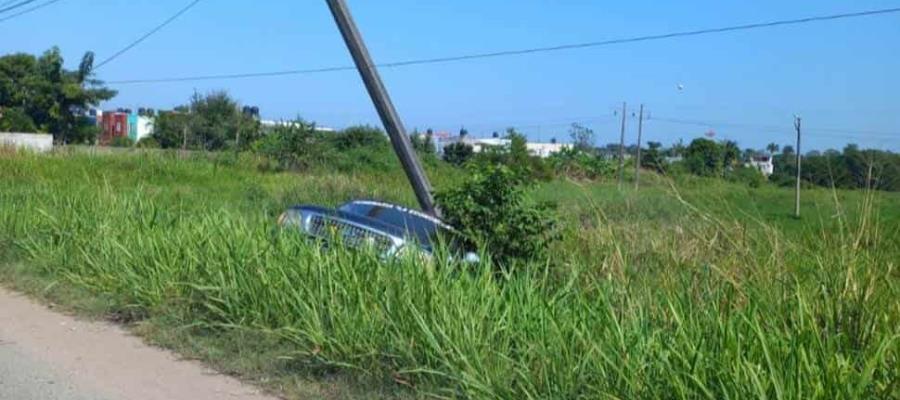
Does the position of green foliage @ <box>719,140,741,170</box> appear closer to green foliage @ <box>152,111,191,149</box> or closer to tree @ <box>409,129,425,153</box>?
tree @ <box>409,129,425,153</box>

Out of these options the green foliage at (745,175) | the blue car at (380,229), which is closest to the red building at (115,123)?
the blue car at (380,229)

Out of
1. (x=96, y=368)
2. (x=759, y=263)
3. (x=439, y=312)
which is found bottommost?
(x=96, y=368)

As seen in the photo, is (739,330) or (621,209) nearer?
(739,330)

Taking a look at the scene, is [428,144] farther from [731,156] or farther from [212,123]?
→ [731,156]

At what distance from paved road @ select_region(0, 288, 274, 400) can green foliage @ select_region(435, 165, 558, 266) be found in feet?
10.7

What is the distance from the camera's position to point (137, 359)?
23.7 feet

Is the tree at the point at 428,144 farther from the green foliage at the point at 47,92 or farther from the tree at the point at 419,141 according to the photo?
the green foliage at the point at 47,92

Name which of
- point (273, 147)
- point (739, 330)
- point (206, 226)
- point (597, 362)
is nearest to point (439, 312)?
point (597, 362)

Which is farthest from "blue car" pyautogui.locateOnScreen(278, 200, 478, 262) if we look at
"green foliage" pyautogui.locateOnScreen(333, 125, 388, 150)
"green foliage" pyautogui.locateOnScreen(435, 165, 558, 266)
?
"green foliage" pyautogui.locateOnScreen(333, 125, 388, 150)

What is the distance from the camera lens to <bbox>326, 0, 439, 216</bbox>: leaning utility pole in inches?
627

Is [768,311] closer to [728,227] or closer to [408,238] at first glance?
[728,227]

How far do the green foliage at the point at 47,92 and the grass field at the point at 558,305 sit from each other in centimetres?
5938

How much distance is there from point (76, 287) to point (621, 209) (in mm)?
5666

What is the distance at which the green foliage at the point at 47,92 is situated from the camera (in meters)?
65.8
